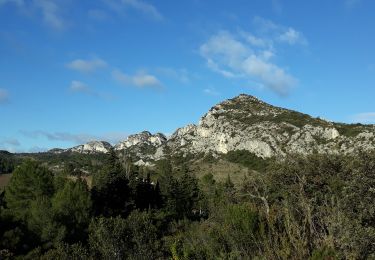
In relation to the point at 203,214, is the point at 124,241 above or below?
below

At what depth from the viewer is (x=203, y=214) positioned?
272ft

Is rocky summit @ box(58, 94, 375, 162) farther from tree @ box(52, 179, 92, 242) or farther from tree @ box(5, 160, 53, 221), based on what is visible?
tree @ box(5, 160, 53, 221)

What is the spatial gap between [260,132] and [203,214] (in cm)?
6040

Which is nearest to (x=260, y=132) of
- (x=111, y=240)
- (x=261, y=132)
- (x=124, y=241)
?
(x=261, y=132)

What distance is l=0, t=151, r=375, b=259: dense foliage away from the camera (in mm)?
17672

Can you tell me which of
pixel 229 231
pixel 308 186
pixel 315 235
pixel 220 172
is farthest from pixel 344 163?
pixel 220 172

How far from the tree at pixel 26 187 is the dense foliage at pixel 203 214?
122 mm

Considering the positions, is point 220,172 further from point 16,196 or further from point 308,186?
point 308,186

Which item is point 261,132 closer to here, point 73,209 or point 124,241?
point 73,209

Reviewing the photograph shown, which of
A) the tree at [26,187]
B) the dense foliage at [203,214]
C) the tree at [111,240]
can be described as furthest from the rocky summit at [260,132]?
the tree at [111,240]

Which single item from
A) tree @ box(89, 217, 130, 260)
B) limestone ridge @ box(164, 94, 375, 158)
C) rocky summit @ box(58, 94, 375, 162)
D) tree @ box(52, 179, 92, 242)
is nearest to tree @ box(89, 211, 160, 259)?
tree @ box(89, 217, 130, 260)

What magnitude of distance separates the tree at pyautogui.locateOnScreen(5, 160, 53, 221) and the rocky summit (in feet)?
170

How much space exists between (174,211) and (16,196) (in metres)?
28.2

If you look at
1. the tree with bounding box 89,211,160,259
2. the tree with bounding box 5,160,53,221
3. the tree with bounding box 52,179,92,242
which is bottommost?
the tree with bounding box 89,211,160,259
